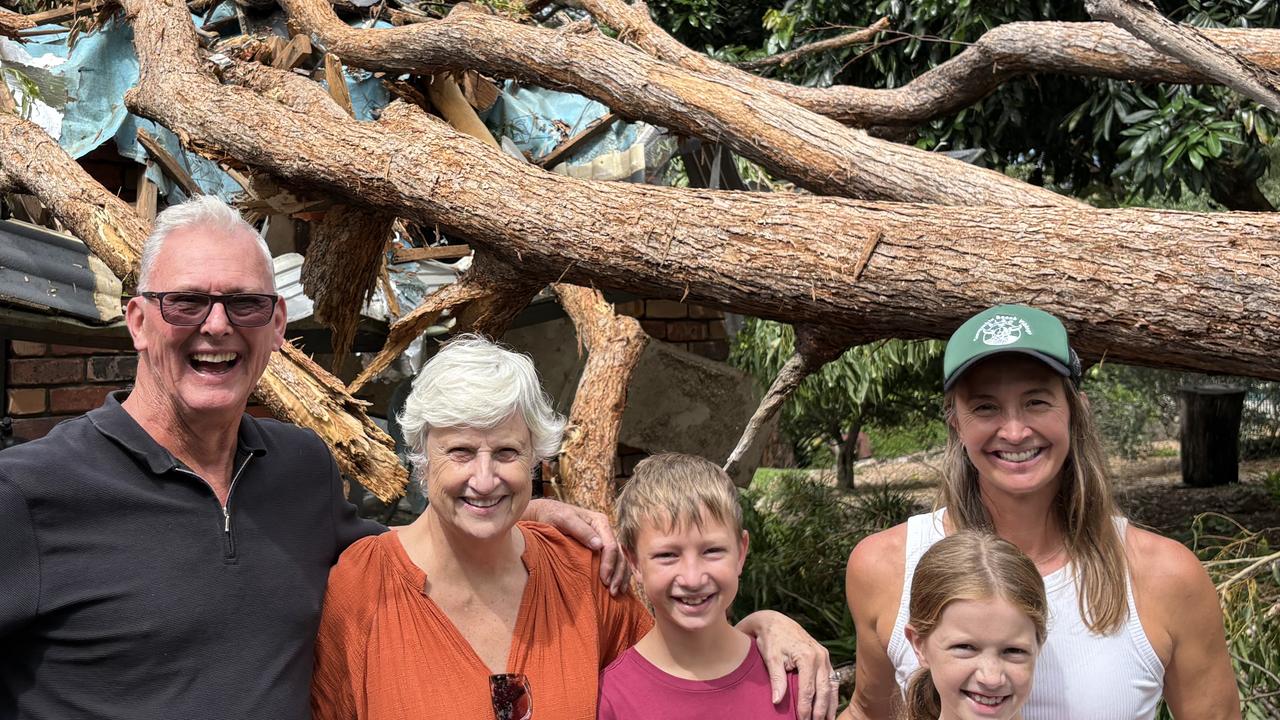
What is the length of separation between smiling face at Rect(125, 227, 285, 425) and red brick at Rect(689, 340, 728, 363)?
5590mm

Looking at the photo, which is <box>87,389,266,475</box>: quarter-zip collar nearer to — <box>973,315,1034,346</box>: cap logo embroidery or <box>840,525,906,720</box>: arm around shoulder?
<box>840,525,906,720</box>: arm around shoulder

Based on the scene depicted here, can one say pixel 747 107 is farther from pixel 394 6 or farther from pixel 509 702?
pixel 394 6

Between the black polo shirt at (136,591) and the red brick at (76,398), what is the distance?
4.24 m

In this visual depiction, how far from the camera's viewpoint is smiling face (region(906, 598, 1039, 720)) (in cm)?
185

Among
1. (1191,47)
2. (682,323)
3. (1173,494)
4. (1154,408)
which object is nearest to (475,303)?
(1191,47)

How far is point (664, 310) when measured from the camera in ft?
25.0

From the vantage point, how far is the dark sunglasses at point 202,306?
85.1 inches

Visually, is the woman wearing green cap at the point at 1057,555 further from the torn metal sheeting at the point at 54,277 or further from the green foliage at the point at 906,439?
the green foliage at the point at 906,439

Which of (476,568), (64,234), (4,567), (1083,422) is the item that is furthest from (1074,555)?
(64,234)

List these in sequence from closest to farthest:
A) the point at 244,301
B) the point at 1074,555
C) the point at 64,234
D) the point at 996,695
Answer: the point at 996,695, the point at 1074,555, the point at 244,301, the point at 64,234

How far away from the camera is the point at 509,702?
2.13 m

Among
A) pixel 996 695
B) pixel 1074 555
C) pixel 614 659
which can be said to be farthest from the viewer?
pixel 614 659

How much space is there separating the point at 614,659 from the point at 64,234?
3.58 metres

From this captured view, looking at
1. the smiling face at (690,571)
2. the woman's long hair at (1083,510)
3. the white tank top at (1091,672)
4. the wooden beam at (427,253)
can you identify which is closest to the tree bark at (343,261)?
the wooden beam at (427,253)
